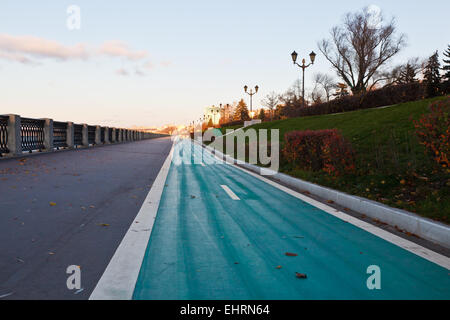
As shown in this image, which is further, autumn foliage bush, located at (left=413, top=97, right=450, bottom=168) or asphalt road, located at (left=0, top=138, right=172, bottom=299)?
autumn foliage bush, located at (left=413, top=97, right=450, bottom=168)

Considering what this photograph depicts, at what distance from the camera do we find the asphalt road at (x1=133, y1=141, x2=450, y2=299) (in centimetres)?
274

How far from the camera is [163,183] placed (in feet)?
29.6

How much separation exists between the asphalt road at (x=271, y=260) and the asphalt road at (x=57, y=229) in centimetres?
58

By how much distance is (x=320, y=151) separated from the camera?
32.9 feet

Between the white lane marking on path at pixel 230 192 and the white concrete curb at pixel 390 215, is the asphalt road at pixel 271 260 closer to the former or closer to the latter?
the white concrete curb at pixel 390 215

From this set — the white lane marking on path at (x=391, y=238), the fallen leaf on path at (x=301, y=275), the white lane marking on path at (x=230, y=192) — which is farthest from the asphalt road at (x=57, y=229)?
the white lane marking on path at (x=391, y=238)

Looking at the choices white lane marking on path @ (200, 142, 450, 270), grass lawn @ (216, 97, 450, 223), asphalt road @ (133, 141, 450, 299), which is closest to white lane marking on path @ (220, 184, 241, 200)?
asphalt road @ (133, 141, 450, 299)

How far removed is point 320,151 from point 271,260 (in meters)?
7.23

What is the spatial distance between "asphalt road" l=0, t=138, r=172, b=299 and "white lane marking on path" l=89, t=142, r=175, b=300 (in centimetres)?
9

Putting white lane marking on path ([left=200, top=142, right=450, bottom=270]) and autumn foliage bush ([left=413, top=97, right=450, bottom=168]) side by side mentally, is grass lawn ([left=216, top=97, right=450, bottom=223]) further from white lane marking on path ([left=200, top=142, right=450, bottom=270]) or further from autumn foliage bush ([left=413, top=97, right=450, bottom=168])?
white lane marking on path ([left=200, top=142, right=450, bottom=270])

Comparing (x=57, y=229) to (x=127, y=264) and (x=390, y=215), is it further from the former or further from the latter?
(x=390, y=215)
